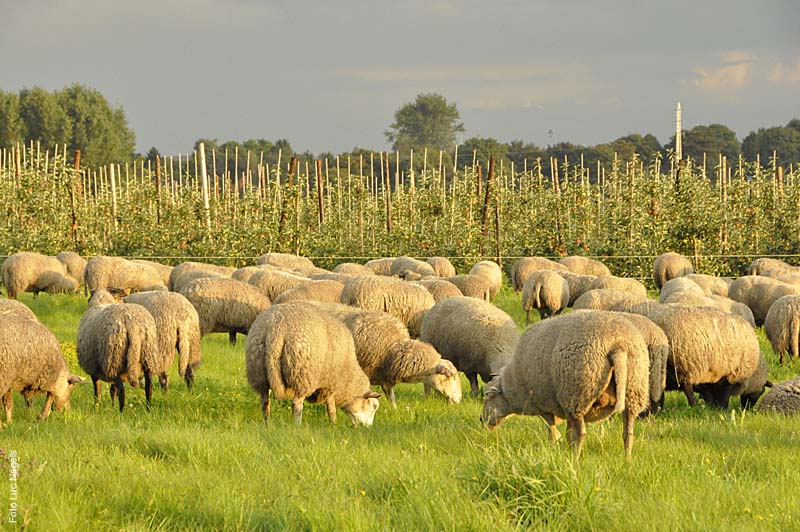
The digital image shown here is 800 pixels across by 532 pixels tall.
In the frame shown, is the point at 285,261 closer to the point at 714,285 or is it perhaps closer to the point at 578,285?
the point at 578,285

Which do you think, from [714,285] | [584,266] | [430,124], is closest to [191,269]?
[584,266]

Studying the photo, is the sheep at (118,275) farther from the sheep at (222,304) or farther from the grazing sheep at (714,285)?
the grazing sheep at (714,285)

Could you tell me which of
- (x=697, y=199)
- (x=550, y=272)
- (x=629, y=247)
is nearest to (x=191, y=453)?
(x=550, y=272)

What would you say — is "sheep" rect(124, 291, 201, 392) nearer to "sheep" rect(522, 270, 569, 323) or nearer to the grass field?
the grass field

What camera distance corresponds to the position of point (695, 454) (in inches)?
279

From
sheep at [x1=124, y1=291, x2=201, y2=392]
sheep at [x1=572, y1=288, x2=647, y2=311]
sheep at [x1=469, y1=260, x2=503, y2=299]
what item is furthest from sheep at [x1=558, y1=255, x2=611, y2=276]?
sheep at [x1=124, y1=291, x2=201, y2=392]

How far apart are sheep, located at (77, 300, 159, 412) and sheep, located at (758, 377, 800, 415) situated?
7.32m

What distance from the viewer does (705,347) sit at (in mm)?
10031

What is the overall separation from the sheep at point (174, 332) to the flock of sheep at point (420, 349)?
19 mm

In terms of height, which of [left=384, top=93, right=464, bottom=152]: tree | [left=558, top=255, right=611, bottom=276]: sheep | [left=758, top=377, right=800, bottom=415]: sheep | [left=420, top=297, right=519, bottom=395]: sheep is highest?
[left=384, top=93, right=464, bottom=152]: tree

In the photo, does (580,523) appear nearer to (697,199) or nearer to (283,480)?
(283,480)

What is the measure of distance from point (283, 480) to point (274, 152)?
9264cm

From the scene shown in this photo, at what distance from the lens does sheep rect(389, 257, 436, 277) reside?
20734 millimetres

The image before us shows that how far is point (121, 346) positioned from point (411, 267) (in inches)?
460
